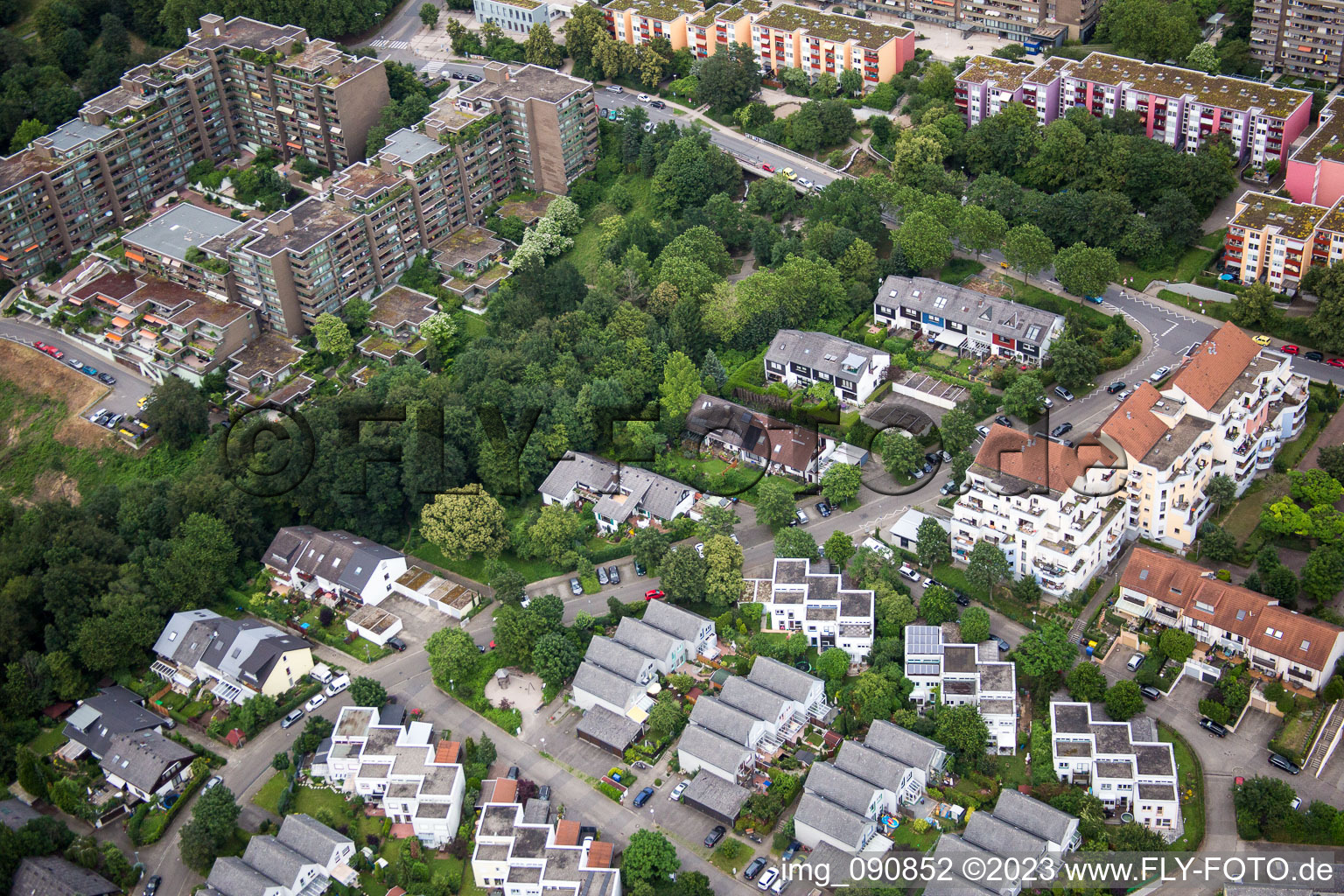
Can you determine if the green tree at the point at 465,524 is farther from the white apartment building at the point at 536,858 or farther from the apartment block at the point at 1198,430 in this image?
the apartment block at the point at 1198,430

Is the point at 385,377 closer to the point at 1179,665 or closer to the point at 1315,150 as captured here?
the point at 1179,665

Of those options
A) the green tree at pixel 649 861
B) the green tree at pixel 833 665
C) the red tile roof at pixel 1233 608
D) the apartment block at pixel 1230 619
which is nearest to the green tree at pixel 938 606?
the green tree at pixel 833 665

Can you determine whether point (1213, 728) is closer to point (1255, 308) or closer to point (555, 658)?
point (1255, 308)

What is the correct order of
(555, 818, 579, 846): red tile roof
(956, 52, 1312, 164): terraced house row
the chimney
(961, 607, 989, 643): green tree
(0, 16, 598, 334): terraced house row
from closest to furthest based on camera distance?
(555, 818, 579, 846): red tile roof → (961, 607, 989, 643): green tree → (956, 52, 1312, 164): terraced house row → the chimney → (0, 16, 598, 334): terraced house row

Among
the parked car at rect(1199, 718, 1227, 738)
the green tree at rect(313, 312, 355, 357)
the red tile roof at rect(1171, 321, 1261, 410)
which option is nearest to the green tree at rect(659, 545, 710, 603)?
the parked car at rect(1199, 718, 1227, 738)

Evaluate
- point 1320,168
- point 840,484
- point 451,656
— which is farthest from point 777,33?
point 451,656

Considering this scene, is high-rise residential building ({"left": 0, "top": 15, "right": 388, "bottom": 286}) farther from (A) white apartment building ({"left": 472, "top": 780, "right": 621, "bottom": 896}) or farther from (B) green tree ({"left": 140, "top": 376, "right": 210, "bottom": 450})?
(A) white apartment building ({"left": 472, "top": 780, "right": 621, "bottom": 896})
